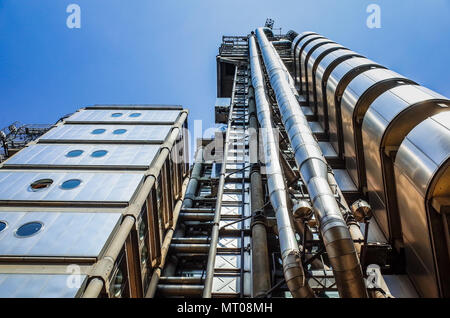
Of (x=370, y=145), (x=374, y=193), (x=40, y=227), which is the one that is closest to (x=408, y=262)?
(x=374, y=193)

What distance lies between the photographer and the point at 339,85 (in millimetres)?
14953

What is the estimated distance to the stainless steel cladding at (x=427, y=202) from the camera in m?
7.58

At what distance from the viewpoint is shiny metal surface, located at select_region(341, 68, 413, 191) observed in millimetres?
12156

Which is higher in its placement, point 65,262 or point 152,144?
point 152,144

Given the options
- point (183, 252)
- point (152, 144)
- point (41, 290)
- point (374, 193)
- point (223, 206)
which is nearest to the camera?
point (41, 290)

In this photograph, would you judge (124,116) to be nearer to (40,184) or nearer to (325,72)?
(40,184)

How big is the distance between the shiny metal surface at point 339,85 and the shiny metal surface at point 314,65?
3.68m

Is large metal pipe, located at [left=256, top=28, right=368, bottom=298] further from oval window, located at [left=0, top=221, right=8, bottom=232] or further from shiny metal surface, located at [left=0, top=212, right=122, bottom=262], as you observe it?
oval window, located at [left=0, top=221, right=8, bottom=232]

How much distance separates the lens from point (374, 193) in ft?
36.9

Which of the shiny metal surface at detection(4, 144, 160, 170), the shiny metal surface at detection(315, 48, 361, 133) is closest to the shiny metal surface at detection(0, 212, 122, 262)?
the shiny metal surface at detection(4, 144, 160, 170)

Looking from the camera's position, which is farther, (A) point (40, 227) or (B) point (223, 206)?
(B) point (223, 206)

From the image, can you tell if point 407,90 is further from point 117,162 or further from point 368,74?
point 117,162

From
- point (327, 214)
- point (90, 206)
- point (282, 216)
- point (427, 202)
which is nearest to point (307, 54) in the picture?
point (282, 216)

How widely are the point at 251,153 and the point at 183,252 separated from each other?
6615 mm
